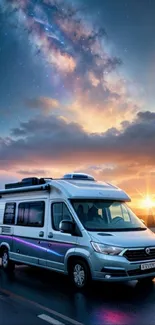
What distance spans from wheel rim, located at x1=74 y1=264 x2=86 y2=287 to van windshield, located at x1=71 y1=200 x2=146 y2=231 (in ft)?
2.89

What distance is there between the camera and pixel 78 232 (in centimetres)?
754

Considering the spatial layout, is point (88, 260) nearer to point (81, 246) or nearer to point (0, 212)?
point (81, 246)

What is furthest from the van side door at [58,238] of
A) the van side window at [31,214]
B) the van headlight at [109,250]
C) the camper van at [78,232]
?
the van headlight at [109,250]

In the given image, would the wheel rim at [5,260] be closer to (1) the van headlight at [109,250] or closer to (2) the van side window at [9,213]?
(2) the van side window at [9,213]

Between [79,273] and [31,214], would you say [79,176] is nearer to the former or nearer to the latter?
[31,214]

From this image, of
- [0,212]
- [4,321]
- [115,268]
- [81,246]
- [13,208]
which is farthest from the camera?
[0,212]

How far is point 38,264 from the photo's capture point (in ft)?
28.9

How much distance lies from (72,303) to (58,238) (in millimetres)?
1941

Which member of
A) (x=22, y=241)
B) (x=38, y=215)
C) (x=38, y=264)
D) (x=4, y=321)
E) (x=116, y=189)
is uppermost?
(x=116, y=189)

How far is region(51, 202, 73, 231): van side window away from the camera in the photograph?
26.7 ft

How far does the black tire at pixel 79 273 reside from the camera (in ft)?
23.7

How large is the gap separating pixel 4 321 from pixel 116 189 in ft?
15.2

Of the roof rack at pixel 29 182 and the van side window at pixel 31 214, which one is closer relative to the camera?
the van side window at pixel 31 214

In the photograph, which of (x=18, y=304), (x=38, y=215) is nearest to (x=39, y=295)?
(x=18, y=304)
